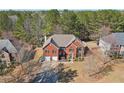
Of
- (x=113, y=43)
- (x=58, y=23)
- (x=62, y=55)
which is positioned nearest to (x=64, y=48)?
(x=62, y=55)

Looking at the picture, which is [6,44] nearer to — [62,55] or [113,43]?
[62,55]

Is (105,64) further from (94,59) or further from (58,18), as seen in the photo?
(58,18)

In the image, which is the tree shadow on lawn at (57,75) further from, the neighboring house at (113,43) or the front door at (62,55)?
the neighboring house at (113,43)

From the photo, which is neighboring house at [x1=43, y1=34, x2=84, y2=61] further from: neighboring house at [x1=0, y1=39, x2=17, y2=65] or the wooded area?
neighboring house at [x1=0, y1=39, x2=17, y2=65]

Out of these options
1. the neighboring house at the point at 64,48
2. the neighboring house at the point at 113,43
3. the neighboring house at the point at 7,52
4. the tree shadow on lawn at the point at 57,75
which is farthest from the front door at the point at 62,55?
the neighboring house at the point at 7,52

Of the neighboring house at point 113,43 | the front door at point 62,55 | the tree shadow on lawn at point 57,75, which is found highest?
the neighboring house at point 113,43

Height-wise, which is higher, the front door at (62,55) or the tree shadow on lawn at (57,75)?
the front door at (62,55)

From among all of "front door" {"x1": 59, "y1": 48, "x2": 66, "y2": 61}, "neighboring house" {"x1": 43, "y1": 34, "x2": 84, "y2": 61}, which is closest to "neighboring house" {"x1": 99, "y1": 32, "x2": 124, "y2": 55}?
"neighboring house" {"x1": 43, "y1": 34, "x2": 84, "y2": 61}
